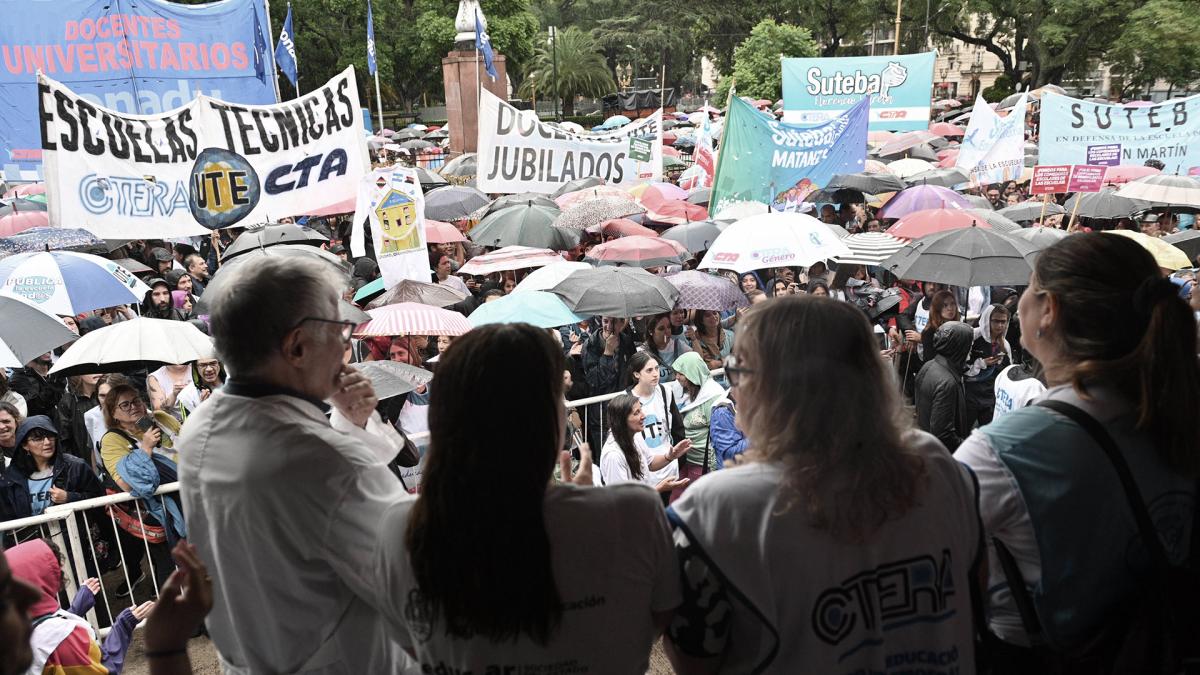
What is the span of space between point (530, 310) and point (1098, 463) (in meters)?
5.04

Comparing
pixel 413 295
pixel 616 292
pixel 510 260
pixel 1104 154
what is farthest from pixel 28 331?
pixel 1104 154

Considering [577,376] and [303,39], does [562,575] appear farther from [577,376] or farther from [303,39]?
[303,39]

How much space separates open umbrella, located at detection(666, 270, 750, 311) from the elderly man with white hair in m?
5.67

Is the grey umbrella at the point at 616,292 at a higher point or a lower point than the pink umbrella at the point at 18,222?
A: lower

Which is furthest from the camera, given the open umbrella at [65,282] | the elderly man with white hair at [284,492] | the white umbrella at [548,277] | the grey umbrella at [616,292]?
the white umbrella at [548,277]

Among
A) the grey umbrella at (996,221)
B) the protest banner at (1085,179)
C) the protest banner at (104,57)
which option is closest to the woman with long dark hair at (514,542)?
the grey umbrella at (996,221)

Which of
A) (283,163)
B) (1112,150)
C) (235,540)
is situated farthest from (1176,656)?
(1112,150)

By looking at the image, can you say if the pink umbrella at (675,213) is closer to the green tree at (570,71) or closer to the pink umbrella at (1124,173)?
the pink umbrella at (1124,173)

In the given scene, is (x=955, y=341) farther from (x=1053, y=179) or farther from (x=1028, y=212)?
(x=1028, y=212)

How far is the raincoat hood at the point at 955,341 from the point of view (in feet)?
18.8

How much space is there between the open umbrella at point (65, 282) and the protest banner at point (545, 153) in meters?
5.90

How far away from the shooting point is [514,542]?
153 centimetres

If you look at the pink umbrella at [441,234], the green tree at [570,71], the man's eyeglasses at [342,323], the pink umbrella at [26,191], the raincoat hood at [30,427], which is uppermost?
the green tree at [570,71]

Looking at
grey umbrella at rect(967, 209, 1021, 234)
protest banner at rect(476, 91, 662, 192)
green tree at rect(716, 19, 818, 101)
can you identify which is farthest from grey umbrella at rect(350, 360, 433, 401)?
green tree at rect(716, 19, 818, 101)
